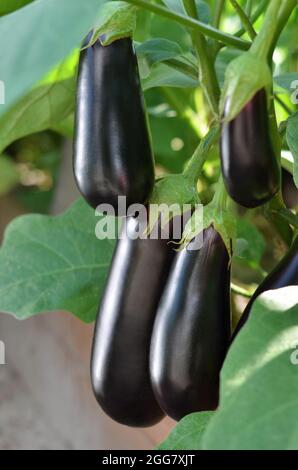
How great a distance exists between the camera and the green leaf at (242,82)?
371 millimetres

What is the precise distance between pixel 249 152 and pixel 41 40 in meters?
0.11

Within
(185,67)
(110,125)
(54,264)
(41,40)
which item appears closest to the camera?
(41,40)

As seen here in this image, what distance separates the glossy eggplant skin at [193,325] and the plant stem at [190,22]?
4.3 inches

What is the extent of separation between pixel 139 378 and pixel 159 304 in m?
0.06

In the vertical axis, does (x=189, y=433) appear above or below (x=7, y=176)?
above

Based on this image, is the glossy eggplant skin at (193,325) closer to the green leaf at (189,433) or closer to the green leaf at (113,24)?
the green leaf at (189,433)

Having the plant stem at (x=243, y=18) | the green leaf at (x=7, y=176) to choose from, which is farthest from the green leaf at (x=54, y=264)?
the green leaf at (x=7, y=176)

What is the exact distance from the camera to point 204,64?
0.50m

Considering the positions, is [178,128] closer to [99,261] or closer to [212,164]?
[212,164]

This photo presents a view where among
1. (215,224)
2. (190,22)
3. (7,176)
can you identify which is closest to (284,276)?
(215,224)

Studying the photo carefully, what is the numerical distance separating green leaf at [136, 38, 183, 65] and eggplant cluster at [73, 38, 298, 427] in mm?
78

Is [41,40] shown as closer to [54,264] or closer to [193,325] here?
[193,325]

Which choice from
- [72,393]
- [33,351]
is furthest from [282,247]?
[33,351]

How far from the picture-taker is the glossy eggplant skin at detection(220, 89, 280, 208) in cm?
37
